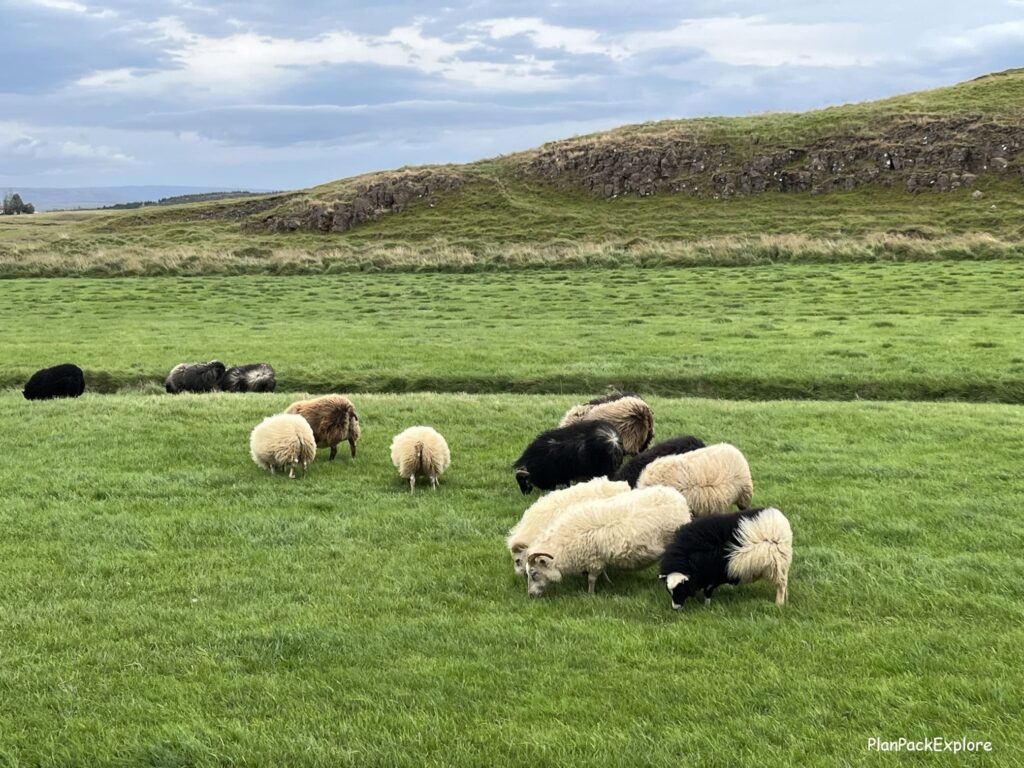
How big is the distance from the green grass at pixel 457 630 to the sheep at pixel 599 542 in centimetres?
25

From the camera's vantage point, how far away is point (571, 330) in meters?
26.7

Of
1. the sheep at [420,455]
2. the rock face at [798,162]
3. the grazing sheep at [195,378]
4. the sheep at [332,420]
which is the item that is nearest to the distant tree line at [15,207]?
the rock face at [798,162]

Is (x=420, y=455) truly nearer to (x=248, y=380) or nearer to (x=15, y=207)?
(x=248, y=380)

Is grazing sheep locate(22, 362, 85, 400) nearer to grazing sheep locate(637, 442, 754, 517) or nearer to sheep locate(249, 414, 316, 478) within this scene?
sheep locate(249, 414, 316, 478)

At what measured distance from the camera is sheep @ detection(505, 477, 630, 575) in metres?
8.38

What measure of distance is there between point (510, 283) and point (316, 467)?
27.4m

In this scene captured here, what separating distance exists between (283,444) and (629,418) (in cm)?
530

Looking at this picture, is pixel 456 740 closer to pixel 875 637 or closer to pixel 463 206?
pixel 875 637

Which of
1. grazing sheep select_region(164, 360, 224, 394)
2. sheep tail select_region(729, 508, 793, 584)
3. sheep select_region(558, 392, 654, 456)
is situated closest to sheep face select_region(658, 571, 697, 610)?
sheep tail select_region(729, 508, 793, 584)

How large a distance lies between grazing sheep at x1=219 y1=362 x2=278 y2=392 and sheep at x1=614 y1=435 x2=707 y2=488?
11.8 meters

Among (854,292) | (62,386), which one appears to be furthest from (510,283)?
(62,386)

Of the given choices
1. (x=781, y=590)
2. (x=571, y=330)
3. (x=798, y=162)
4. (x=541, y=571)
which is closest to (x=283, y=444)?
(x=541, y=571)

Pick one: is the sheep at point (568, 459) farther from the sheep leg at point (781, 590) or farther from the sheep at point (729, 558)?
the sheep leg at point (781, 590)

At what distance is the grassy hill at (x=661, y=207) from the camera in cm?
4675
